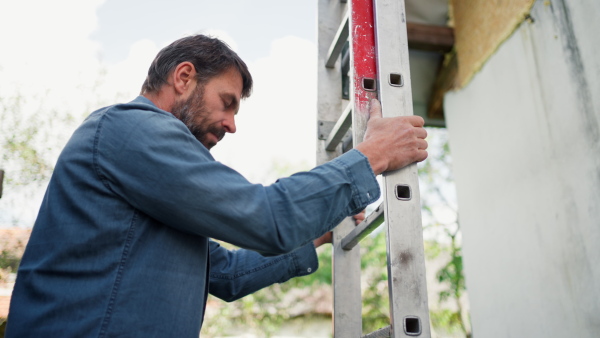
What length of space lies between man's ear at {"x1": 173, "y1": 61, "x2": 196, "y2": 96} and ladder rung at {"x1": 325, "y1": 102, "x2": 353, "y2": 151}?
1.89 feet

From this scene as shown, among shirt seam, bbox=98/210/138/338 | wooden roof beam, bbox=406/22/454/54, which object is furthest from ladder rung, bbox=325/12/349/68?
wooden roof beam, bbox=406/22/454/54

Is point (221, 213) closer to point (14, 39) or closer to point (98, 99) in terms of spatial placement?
point (98, 99)

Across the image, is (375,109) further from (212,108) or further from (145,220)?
(145,220)

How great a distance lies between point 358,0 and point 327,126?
600 millimetres

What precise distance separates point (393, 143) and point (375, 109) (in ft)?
0.62

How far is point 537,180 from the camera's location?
2.68 metres

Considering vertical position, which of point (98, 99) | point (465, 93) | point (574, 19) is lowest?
point (574, 19)

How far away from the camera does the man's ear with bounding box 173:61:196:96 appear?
156cm

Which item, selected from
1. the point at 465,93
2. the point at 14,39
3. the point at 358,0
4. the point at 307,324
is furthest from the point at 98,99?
the point at 358,0

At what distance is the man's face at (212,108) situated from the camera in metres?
1.53

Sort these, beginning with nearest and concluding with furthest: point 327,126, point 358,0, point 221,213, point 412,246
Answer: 1. point 221,213
2. point 412,246
3. point 358,0
4. point 327,126

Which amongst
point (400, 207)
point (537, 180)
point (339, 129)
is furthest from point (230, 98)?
point (537, 180)

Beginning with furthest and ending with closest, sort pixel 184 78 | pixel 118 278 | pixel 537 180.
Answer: pixel 537 180 → pixel 184 78 → pixel 118 278

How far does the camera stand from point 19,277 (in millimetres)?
1156
